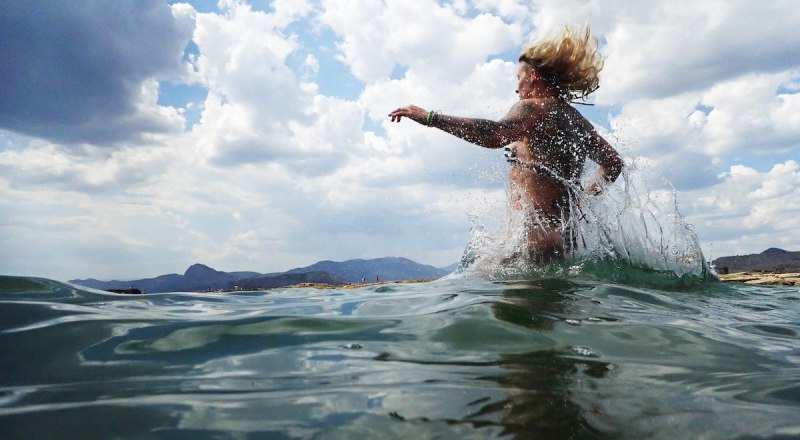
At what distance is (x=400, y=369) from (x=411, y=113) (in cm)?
345

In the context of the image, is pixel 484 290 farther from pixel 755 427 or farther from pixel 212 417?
pixel 212 417

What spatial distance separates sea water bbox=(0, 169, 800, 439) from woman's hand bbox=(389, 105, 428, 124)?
6.48ft

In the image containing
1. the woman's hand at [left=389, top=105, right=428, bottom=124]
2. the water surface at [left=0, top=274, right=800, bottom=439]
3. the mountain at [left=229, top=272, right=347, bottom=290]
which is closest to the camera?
the water surface at [left=0, top=274, right=800, bottom=439]

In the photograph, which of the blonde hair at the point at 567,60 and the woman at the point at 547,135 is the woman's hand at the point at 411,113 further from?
the blonde hair at the point at 567,60

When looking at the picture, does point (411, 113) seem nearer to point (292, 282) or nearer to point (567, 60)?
point (567, 60)

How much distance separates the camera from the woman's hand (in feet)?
16.6

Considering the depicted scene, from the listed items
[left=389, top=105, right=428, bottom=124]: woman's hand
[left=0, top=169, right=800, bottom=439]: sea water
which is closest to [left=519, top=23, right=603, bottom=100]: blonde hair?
[left=389, top=105, right=428, bottom=124]: woman's hand

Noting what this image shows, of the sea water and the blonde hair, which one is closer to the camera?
the sea water

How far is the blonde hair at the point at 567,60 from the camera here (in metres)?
5.85

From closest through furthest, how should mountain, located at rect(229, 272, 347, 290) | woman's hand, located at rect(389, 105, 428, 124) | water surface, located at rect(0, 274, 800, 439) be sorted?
water surface, located at rect(0, 274, 800, 439)
woman's hand, located at rect(389, 105, 428, 124)
mountain, located at rect(229, 272, 347, 290)

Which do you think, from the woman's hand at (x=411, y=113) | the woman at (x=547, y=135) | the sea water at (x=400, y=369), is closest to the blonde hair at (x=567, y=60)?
the woman at (x=547, y=135)

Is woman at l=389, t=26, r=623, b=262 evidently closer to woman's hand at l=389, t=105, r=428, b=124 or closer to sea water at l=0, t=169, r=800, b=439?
woman's hand at l=389, t=105, r=428, b=124

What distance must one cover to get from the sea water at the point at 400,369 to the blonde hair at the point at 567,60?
305 centimetres

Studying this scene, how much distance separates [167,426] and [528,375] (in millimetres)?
A: 1335
